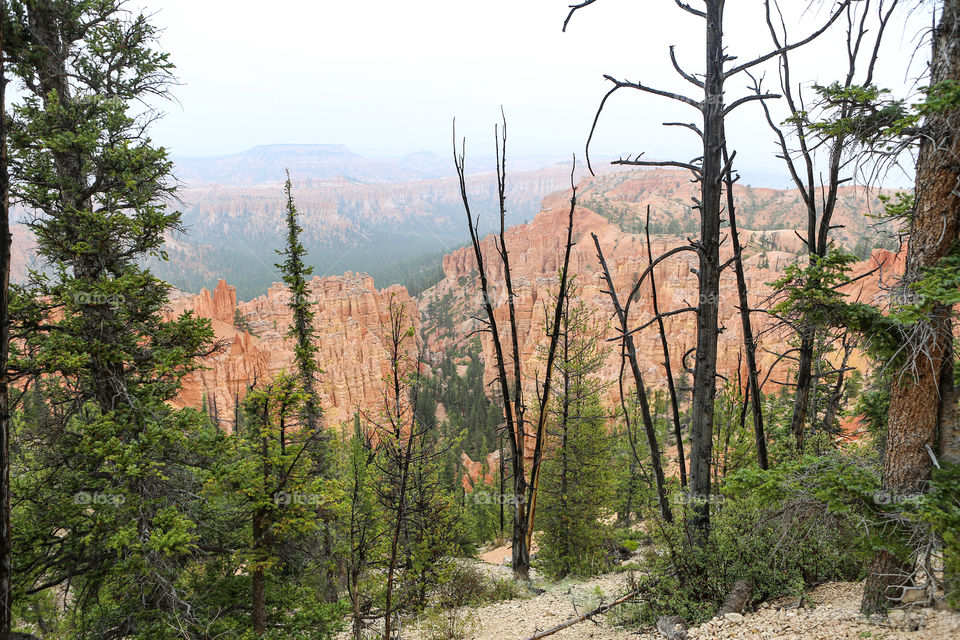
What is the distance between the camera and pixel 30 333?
7297 millimetres

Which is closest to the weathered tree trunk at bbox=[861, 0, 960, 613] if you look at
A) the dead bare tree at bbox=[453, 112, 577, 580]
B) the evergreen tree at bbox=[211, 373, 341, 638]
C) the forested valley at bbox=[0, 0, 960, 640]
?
the forested valley at bbox=[0, 0, 960, 640]

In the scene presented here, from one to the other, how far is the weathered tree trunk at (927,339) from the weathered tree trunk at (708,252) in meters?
1.27

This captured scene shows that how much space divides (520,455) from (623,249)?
88977 mm

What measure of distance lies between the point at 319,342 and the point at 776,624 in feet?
213

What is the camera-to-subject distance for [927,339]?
3.22 m

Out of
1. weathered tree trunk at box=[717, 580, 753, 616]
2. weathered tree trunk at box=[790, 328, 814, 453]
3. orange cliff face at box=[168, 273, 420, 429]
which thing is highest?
weathered tree trunk at box=[790, 328, 814, 453]

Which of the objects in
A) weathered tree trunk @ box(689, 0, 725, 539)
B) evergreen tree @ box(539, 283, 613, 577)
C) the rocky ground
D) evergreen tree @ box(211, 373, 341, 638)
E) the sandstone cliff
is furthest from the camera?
the sandstone cliff

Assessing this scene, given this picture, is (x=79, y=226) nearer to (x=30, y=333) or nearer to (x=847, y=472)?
(x=30, y=333)

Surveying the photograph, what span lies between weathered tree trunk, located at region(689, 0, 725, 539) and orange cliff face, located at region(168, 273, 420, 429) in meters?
49.3

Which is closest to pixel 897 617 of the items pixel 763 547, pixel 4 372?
pixel 763 547

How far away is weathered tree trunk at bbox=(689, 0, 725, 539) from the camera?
3.72 m

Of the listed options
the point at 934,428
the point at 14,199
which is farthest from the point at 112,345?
the point at 934,428

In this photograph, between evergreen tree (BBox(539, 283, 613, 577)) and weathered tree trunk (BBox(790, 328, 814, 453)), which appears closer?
weathered tree trunk (BBox(790, 328, 814, 453))

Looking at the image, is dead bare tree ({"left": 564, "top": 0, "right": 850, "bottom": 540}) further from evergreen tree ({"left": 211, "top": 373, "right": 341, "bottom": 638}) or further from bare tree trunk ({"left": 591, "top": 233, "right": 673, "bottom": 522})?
evergreen tree ({"left": 211, "top": 373, "right": 341, "bottom": 638})
